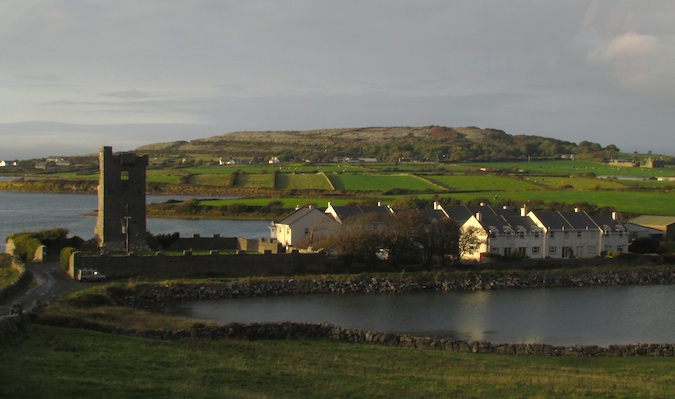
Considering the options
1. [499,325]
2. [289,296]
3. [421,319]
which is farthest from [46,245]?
[499,325]

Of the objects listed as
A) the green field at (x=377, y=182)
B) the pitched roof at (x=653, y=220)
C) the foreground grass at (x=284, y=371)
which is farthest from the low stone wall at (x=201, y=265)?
the green field at (x=377, y=182)

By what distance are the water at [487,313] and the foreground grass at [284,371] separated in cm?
612

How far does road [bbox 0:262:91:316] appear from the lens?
89.2ft

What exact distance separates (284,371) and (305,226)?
99.3ft

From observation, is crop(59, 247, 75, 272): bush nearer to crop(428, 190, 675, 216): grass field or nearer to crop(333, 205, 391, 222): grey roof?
crop(333, 205, 391, 222): grey roof

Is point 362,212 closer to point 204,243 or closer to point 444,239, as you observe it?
point 444,239

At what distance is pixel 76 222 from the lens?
74.6 metres

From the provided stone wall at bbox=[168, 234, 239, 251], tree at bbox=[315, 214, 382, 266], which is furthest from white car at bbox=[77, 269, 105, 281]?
tree at bbox=[315, 214, 382, 266]

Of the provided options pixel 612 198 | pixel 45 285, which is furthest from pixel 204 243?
→ pixel 612 198

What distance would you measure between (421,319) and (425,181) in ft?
229

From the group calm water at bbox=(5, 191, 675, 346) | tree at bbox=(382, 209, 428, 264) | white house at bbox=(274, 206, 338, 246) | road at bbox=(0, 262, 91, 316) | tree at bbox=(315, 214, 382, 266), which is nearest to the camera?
road at bbox=(0, 262, 91, 316)

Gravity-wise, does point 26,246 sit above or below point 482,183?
below

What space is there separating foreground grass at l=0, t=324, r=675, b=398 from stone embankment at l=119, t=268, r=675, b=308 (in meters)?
13.3

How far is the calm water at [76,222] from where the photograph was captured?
64.9 metres
